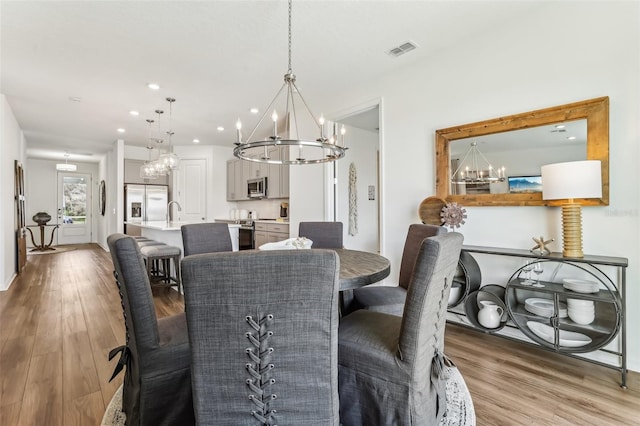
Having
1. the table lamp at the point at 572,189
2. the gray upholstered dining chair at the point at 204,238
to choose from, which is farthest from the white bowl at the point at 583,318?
the gray upholstered dining chair at the point at 204,238

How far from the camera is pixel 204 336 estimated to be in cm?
97

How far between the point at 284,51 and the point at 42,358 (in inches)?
130

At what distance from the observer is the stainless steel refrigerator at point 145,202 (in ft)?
23.7

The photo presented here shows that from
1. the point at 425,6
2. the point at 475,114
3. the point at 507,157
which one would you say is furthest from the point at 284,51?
the point at 507,157

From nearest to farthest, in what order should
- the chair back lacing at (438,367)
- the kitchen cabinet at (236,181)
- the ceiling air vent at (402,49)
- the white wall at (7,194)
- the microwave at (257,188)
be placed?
1. the chair back lacing at (438,367)
2. the ceiling air vent at (402,49)
3. the white wall at (7,194)
4. the microwave at (257,188)
5. the kitchen cabinet at (236,181)

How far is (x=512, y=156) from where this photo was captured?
2.66 m

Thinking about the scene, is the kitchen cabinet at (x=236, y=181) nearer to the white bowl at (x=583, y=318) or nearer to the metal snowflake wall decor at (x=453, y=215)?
the metal snowflake wall decor at (x=453, y=215)

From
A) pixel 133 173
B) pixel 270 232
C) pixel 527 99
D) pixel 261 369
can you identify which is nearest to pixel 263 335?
pixel 261 369

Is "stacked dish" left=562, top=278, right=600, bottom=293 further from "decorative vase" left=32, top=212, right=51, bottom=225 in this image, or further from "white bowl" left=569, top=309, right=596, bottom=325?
"decorative vase" left=32, top=212, right=51, bottom=225

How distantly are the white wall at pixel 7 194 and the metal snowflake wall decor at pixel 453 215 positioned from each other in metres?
5.78

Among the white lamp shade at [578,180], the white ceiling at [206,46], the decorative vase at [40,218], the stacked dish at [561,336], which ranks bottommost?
the stacked dish at [561,336]

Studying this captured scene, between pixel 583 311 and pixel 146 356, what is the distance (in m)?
2.68

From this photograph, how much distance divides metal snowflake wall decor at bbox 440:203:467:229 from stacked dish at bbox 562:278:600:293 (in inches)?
35.0

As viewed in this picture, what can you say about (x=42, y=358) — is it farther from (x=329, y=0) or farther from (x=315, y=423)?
(x=329, y=0)
